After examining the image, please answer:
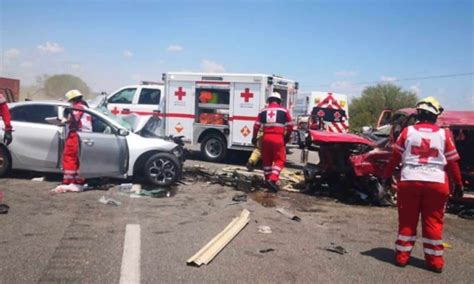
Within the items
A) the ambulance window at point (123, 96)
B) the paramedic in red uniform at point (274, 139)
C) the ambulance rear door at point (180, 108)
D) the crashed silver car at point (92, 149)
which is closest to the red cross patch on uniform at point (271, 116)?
the paramedic in red uniform at point (274, 139)

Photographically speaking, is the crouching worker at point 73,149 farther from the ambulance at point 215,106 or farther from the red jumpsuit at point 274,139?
the ambulance at point 215,106

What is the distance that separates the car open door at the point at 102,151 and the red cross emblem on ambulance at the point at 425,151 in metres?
5.30

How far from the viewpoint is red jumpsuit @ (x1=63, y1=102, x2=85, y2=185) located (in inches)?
327

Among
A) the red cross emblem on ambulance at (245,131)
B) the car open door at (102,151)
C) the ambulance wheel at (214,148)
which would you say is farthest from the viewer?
the ambulance wheel at (214,148)

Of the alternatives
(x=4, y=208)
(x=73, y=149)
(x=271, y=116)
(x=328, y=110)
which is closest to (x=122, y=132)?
(x=73, y=149)

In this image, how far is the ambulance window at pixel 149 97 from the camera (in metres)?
13.9

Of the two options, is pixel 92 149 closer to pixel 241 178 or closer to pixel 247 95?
pixel 241 178

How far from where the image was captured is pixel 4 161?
880 centimetres

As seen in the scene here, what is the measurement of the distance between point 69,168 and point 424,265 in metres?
5.93

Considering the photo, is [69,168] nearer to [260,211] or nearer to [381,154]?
[260,211]

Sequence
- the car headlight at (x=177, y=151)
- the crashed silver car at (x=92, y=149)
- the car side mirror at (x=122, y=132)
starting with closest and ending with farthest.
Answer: the crashed silver car at (x=92, y=149) → the car side mirror at (x=122, y=132) → the car headlight at (x=177, y=151)

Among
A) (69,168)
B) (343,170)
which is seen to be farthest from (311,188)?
(69,168)

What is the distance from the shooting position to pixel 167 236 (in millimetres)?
5805

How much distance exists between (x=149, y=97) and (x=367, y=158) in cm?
778
